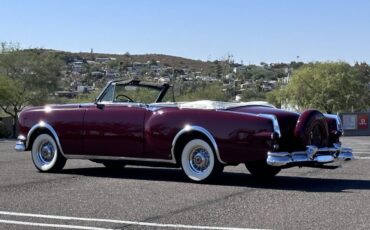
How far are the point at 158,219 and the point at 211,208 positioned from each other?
3.04 ft

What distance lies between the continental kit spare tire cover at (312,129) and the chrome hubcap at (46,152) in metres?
4.67

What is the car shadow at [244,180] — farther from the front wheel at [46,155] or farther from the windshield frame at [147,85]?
the windshield frame at [147,85]

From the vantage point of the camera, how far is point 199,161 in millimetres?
10570

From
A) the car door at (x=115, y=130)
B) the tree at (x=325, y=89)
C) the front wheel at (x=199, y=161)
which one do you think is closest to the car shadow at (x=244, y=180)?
the front wheel at (x=199, y=161)

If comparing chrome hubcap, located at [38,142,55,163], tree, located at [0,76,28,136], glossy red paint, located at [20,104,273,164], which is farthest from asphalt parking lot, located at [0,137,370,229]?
tree, located at [0,76,28,136]

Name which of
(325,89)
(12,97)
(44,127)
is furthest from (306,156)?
(325,89)

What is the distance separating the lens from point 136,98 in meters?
12.5

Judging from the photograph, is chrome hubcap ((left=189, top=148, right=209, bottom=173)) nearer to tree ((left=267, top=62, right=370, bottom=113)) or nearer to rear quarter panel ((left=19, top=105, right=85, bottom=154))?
rear quarter panel ((left=19, top=105, right=85, bottom=154))

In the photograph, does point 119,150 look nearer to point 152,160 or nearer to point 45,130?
point 152,160

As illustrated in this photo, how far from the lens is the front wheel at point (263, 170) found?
11359 millimetres

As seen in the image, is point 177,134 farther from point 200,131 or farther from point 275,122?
point 275,122

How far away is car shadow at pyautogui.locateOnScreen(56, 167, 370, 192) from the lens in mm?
10133

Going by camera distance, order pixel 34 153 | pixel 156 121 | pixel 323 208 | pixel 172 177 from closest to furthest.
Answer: pixel 323 208 → pixel 156 121 → pixel 172 177 → pixel 34 153

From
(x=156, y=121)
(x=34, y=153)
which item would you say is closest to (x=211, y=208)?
(x=156, y=121)
